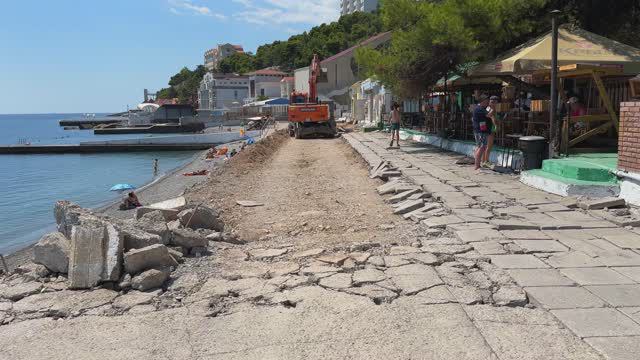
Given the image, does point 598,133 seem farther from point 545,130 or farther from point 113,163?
point 113,163

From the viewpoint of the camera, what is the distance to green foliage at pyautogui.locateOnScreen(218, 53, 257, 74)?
478ft

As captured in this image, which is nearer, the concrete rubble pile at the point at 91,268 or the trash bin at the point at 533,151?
the concrete rubble pile at the point at 91,268

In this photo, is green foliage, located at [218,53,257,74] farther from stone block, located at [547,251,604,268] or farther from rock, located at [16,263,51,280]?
stone block, located at [547,251,604,268]

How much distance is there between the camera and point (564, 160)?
10.1m

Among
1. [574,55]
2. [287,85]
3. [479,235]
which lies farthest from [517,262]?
[287,85]

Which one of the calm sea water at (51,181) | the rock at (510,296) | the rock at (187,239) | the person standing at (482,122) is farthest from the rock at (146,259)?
the calm sea water at (51,181)

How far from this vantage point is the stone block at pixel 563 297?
435cm

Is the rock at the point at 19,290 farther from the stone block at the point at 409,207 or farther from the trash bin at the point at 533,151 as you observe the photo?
the trash bin at the point at 533,151

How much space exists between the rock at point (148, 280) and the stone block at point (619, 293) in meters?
A: 3.92

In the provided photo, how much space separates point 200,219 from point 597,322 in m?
5.31

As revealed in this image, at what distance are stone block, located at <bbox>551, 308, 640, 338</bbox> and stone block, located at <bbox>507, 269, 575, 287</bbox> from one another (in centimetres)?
61

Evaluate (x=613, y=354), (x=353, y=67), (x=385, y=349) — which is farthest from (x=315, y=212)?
(x=353, y=67)

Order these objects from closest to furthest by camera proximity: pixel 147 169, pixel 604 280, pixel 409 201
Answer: pixel 604 280 < pixel 409 201 < pixel 147 169

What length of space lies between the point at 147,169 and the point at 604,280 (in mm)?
32547
